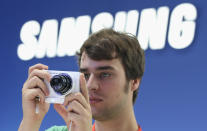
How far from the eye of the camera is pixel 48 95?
3.86ft

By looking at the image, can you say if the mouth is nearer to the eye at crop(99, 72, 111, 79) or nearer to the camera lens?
the eye at crop(99, 72, 111, 79)

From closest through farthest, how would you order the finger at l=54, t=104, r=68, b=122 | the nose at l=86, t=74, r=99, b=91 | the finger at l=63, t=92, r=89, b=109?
the finger at l=63, t=92, r=89, b=109 → the finger at l=54, t=104, r=68, b=122 → the nose at l=86, t=74, r=99, b=91

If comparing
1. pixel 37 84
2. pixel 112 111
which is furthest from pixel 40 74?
pixel 112 111

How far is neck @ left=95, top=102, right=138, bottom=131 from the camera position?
158cm

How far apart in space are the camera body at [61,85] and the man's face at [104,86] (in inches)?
13.2

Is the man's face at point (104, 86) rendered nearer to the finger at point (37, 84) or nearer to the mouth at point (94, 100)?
the mouth at point (94, 100)

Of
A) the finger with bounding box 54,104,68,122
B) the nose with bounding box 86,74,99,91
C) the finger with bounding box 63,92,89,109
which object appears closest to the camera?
the finger with bounding box 63,92,89,109

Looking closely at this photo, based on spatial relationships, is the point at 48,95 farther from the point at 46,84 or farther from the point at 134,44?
the point at 134,44

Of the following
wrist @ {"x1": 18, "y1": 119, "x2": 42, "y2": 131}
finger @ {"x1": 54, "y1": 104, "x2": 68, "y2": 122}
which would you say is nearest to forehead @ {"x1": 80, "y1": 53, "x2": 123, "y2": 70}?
finger @ {"x1": 54, "y1": 104, "x2": 68, "y2": 122}

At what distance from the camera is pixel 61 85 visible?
116 cm

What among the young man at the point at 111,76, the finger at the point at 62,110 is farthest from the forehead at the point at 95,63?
Result: the finger at the point at 62,110

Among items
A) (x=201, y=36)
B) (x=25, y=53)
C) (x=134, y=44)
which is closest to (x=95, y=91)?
(x=134, y=44)

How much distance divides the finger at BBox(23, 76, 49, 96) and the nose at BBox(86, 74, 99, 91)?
0.33m

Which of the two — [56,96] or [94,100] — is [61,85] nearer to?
[56,96]
